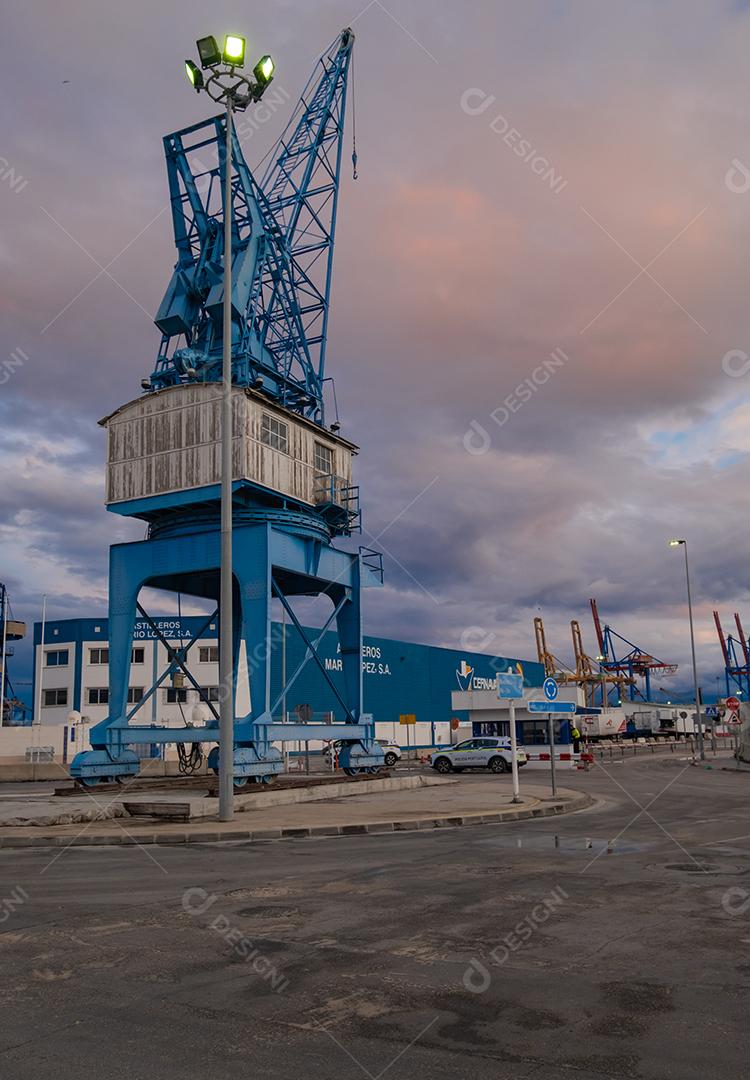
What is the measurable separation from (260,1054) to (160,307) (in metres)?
29.1

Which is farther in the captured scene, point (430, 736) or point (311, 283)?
point (430, 736)

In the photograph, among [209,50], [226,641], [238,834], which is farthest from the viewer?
[209,50]

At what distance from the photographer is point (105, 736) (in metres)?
27.8

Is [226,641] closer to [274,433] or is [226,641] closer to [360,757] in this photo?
[274,433]

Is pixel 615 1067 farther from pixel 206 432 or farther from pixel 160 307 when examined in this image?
pixel 160 307

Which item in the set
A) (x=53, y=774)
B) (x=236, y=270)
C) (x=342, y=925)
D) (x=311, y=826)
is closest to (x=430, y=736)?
(x=53, y=774)

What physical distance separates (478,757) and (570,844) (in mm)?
25674

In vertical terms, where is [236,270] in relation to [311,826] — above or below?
above

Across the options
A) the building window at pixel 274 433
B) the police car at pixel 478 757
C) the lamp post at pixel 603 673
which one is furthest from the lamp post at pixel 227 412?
the lamp post at pixel 603 673

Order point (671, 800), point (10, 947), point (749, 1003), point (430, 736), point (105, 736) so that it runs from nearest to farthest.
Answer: point (749, 1003)
point (10, 947)
point (671, 800)
point (105, 736)
point (430, 736)

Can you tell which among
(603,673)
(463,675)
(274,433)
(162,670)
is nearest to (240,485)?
(274,433)

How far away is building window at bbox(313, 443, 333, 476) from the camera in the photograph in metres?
31.5

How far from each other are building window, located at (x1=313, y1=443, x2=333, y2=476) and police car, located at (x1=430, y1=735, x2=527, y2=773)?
14.9 metres

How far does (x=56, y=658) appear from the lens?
70.0 m
